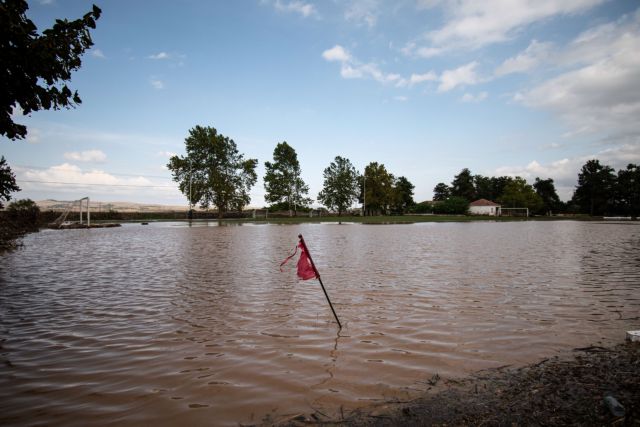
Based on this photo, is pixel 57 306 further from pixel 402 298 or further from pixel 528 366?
pixel 528 366

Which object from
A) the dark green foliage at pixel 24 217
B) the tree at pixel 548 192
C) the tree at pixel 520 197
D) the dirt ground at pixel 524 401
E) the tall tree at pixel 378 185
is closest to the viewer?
the dirt ground at pixel 524 401

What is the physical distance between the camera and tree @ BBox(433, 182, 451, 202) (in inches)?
5782

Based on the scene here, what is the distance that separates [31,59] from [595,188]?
131 metres

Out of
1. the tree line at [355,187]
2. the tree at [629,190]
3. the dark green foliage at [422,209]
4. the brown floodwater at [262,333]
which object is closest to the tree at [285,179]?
the tree line at [355,187]

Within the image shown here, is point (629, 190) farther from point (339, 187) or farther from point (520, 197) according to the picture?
point (339, 187)

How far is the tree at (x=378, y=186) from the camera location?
89312 millimetres

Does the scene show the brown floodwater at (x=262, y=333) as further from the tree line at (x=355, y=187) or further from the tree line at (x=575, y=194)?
the tree line at (x=575, y=194)

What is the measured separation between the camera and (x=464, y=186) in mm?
137125

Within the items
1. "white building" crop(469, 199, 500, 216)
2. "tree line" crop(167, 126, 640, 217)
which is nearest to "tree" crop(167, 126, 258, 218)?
"tree line" crop(167, 126, 640, 217)

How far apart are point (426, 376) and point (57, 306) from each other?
822cm

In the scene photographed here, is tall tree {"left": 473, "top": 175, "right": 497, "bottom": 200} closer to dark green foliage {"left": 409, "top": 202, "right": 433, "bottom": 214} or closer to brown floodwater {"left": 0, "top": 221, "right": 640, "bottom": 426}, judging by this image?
dark green foliage {"left": 409, "top": 202, "right": 433, "bottom": 214}

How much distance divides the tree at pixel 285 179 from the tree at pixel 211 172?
22.3ft

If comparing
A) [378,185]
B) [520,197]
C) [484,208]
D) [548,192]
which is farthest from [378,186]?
[548,192]

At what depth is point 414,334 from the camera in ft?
20.5
